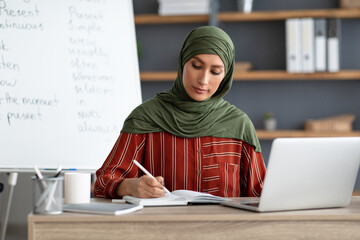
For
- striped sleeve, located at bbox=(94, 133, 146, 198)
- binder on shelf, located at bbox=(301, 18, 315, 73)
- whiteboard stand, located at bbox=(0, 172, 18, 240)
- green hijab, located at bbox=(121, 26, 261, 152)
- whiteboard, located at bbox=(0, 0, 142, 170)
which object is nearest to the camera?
striped sleeve, located at bbox=(94, 133, 146, 198)

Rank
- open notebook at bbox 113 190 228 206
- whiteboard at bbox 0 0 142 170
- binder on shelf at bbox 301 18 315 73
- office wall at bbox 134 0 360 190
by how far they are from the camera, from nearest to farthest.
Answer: open notebook at bbox 113 190 228 206 < whiteboard at bbox 0 0 142 170 < binder on shelf at bbox 301 18 315 73 < office wall at bbox 134 0 360 190

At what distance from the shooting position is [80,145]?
244 centimetres

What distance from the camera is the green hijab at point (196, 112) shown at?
1811 millimetres

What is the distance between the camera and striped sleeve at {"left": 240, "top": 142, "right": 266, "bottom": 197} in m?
1.84

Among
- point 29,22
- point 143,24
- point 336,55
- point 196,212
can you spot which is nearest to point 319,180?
point 196,212

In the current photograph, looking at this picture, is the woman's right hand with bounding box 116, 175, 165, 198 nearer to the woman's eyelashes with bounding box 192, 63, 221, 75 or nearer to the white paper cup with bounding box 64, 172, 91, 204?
the white paper cup with bounding box 64, 172, 91, 204

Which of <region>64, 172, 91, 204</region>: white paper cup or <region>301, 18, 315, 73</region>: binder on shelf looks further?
<region>301, 18, 315, 73</region>: binder on shelf

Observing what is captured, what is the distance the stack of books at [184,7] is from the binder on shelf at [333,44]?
2.54ft

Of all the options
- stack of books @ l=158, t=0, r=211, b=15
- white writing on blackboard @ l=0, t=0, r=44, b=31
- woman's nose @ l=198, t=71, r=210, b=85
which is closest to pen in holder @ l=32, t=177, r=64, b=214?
woman's nose @ l=198, t=71, r=210, b=85

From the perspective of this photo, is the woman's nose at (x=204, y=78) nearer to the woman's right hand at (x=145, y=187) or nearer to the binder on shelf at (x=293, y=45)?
the woman's right hand at (x=145, y=187)

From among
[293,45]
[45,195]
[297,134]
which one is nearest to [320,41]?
[293,45]

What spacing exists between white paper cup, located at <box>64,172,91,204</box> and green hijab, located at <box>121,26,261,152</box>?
0.38 m

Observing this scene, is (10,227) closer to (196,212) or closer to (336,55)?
(196,212)

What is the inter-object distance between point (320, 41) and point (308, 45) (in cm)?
8
